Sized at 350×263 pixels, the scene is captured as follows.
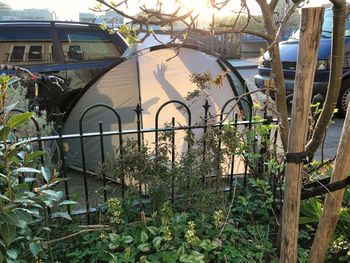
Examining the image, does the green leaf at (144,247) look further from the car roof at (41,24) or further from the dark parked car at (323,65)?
the dark parked car at (323,65)

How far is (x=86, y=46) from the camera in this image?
214 inches

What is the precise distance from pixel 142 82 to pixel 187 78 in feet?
1.44

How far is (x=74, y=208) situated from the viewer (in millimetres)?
2945

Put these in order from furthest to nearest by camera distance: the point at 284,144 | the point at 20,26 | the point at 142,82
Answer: the point at 20,26 → the point at 142,82 → the point at 284,144

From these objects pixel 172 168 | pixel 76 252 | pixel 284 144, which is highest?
pixel 284 144

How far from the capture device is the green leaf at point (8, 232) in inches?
68.0

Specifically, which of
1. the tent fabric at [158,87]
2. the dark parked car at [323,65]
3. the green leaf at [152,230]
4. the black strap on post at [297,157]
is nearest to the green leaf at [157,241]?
the green leaf at [152,230]

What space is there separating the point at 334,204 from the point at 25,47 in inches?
180

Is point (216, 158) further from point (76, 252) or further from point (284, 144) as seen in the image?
point (76, 252)

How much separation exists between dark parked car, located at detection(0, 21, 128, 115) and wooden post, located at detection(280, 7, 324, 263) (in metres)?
3.85

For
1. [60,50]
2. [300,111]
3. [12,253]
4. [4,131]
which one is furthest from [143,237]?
[60,50]

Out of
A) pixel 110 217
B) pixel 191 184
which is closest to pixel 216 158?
pixel 191 184

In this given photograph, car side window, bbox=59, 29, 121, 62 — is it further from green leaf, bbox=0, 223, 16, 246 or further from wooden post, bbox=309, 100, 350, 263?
wooden post, bbox=309, 100, 350, 263

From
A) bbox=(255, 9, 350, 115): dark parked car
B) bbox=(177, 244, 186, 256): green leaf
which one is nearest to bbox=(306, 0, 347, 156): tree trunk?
bbox=(177, 244, 186, 256): green leaf
